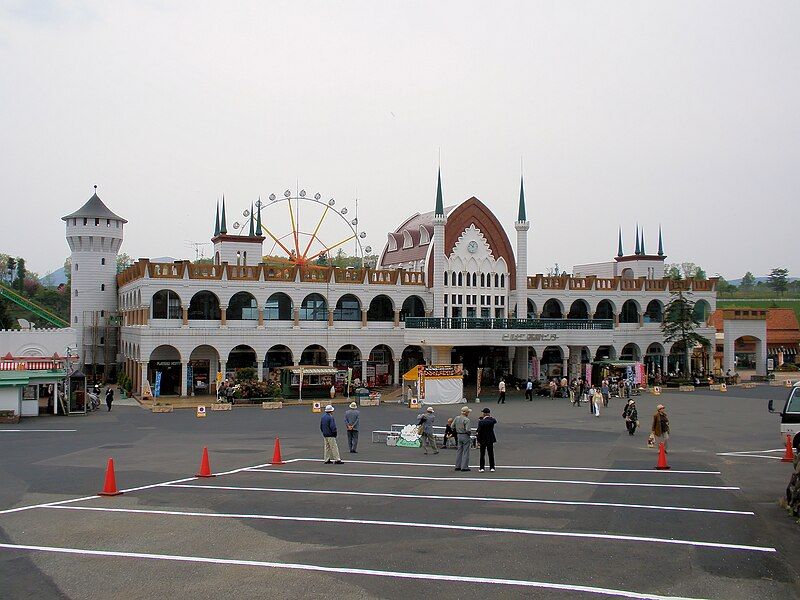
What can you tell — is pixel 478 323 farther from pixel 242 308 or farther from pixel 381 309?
pixel 242 308

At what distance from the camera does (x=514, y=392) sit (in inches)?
2003

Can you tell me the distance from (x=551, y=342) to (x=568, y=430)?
22206 mm

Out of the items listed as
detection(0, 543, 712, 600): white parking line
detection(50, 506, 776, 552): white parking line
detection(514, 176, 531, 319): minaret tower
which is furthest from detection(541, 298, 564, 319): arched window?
detection(0, 543, 712, 600): white parking line

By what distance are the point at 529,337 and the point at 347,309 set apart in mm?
12831

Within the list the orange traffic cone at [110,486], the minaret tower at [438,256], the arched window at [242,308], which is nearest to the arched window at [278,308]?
the arched window at [242,308]

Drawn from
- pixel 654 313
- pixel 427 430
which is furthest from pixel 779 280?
pixel 427 430

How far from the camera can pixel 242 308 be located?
170 ft

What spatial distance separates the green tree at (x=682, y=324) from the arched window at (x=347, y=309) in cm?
2321

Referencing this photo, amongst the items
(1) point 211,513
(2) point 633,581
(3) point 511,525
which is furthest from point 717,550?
(1) point 211,513

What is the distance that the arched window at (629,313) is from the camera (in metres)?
63.6

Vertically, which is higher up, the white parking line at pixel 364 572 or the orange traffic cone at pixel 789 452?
the orange traffic cone at pixel 789 452

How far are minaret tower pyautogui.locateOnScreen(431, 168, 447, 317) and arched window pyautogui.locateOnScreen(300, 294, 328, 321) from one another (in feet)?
25.3

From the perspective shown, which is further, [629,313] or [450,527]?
[629,313]

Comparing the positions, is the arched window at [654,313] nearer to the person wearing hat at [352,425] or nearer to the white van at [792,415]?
the white van at [792,415]
